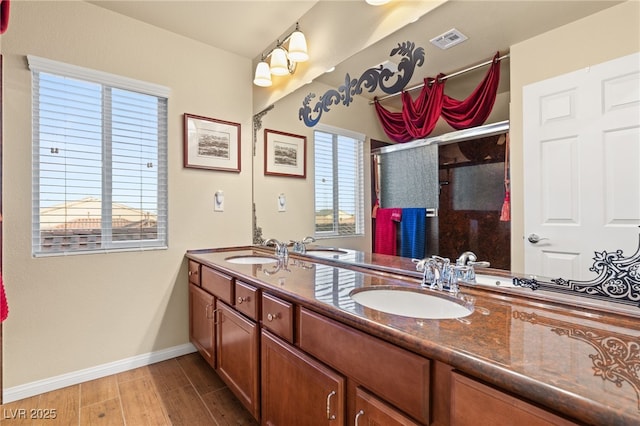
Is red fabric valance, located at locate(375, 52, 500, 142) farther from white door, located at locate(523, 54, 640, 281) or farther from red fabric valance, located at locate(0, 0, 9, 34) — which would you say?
red fabric valance, located at locate(0, 0, 9, 34)

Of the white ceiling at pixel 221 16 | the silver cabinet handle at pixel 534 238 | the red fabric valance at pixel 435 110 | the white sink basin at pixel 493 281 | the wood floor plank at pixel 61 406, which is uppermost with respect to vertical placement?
the white ceiling at pixel 221 16

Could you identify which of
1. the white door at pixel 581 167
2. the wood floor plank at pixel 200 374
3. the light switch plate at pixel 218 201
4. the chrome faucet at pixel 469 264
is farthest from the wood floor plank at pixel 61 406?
the white door at pixel 581 167

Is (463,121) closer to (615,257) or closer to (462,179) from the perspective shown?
(462,179)

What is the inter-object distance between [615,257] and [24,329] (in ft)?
9.62

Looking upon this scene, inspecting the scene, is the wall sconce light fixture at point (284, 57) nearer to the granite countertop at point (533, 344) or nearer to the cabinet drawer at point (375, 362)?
the granite countertop at point (533, 344)

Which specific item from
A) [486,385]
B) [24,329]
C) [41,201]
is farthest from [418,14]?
[24,329]

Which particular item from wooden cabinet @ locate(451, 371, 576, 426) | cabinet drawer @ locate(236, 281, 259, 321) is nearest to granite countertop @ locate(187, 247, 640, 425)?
wooden cabinet @ locate(451, 371, 576, 426)

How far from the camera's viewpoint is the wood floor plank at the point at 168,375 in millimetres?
2021

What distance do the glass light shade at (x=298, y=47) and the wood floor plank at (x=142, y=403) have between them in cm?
234

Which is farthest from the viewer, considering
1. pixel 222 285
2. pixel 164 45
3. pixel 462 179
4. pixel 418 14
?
pixel 164 45

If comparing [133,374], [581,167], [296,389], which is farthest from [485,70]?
[133,374]

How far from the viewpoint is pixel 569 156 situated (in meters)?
0.94

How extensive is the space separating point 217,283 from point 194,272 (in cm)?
52

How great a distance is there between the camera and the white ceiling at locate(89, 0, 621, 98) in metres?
1.03
